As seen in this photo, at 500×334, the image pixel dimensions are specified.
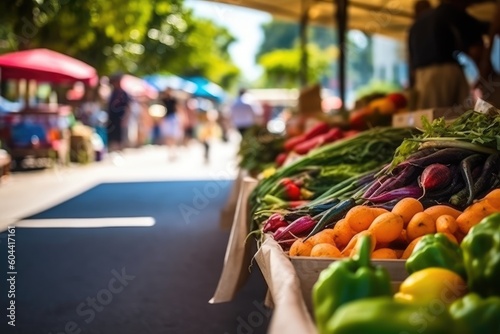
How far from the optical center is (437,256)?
7.00 feet

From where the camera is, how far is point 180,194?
39.3 ft

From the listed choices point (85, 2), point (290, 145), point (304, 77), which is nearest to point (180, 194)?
point (85, 2)

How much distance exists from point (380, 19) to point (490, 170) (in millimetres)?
13798

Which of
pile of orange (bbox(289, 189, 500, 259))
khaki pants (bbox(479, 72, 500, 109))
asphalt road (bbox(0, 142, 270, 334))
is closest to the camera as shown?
pile of orange (bbox(289, 189, 500, 259))

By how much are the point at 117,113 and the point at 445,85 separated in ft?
46.4

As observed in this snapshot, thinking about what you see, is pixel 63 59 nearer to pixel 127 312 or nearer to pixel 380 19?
pixel 380 19

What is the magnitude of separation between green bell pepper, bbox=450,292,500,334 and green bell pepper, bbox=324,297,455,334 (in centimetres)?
8

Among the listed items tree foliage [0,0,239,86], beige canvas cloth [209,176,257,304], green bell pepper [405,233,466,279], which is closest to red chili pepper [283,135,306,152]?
beige canvas cloth [209,176,257,304]

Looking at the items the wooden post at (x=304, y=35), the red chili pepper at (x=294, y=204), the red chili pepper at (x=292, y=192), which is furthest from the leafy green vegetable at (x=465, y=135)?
the wooden post at (x=304, y=35)

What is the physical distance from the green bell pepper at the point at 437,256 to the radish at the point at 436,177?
3.56 ft

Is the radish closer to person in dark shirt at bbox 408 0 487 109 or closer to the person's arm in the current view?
the person's arm

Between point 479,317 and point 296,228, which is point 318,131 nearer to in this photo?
point 296,228

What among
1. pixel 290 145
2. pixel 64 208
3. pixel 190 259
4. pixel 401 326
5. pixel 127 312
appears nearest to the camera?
pixel 401 326

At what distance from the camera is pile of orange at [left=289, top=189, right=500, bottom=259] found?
9.41 ft
